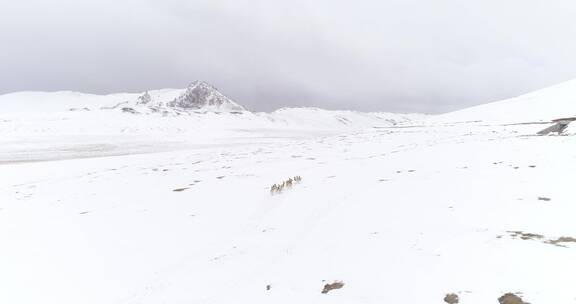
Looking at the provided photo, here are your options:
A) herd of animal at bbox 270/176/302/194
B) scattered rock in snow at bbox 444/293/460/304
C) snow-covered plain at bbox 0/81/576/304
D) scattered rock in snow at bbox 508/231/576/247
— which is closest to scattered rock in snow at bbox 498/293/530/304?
snow-covered plain at bbox 0/81/576/304

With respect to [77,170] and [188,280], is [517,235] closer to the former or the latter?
[188,280]

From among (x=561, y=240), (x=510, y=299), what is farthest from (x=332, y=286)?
(x=561, y=240)

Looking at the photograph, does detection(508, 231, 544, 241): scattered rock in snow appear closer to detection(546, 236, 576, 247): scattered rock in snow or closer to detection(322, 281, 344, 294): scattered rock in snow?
detection(546, 236, 576, 247): scattered rock in snow

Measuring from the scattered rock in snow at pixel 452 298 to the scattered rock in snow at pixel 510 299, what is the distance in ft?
1.82

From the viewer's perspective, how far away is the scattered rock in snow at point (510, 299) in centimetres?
512

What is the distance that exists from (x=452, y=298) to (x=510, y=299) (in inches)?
29.6

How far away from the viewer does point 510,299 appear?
5199 millimetres

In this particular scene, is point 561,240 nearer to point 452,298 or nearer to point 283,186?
point 452,298

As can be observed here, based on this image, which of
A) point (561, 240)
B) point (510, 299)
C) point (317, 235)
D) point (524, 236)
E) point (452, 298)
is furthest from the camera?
point (317, 235)

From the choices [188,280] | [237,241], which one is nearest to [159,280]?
[188,280]

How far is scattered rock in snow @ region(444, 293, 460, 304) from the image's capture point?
18.0 feet

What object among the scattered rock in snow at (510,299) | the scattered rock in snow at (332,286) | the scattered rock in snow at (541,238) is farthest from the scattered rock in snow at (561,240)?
the scattered rock in snow at (332,286)

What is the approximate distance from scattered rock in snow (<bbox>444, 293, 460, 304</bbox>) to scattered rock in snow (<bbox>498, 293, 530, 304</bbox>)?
1.82 ft

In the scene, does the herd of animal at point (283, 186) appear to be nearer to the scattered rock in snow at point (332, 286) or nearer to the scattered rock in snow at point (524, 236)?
the scattered rock in snow at point (332, 286)
